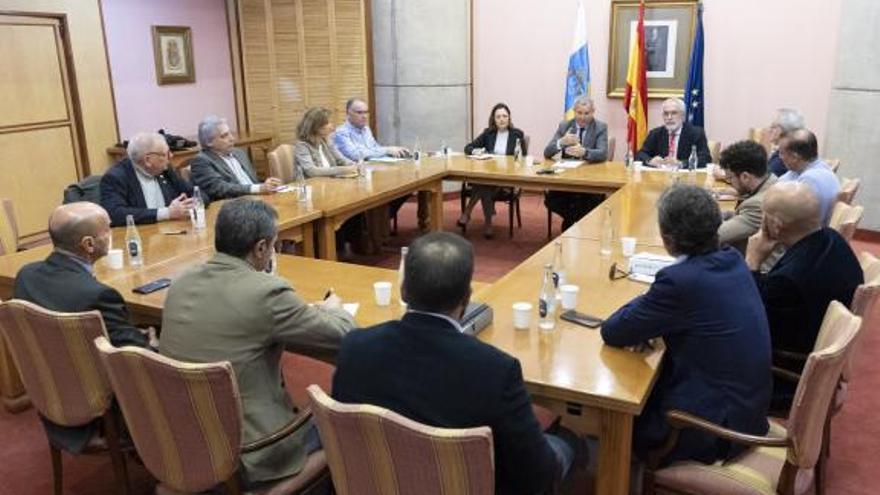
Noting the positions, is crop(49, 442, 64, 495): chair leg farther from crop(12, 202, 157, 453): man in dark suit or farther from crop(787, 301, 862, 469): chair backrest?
crop(787, 301, 862, 469): chair backrest

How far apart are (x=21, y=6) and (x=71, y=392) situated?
488 cm

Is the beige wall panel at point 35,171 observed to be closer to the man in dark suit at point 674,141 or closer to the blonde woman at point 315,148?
the blonde woman at point 315,148

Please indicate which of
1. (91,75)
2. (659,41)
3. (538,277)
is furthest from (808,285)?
(91,75)

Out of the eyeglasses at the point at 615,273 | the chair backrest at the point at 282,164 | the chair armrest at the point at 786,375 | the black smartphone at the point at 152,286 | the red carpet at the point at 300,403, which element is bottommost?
the red carpet at the point at 300,403

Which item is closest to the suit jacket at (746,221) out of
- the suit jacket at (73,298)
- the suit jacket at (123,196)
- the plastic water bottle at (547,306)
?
the plastic water bottle at (547,306)

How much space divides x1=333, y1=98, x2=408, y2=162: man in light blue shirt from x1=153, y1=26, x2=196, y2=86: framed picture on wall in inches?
89.6

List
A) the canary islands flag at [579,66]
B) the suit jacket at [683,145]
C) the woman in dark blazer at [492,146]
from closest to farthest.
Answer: the suit jacket at [683,145], the woman in dark blazer at [492,146], the canary islands flag at [579,66]

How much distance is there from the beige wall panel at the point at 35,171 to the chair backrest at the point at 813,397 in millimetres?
6162

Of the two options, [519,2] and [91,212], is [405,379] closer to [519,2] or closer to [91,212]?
[91,212]

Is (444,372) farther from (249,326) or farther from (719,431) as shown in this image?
(719,431)

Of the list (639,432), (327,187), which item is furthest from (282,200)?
(639,432)

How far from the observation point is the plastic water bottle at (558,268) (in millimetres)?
2889

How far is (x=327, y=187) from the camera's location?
5.08 m

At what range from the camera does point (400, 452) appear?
1.58m
